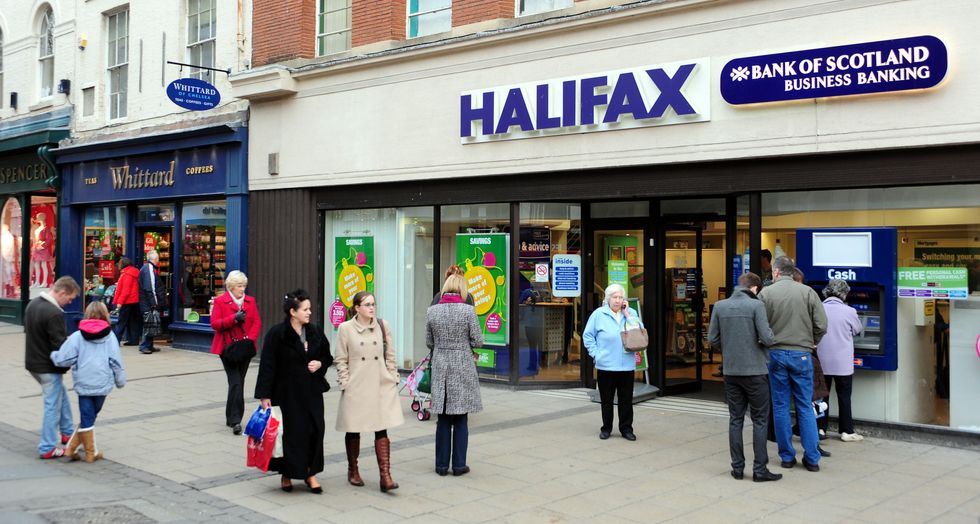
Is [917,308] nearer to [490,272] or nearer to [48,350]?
[490,272]

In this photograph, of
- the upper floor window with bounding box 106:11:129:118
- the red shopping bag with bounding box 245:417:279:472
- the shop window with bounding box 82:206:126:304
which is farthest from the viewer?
the shop window with bounding box 82:206:126:304

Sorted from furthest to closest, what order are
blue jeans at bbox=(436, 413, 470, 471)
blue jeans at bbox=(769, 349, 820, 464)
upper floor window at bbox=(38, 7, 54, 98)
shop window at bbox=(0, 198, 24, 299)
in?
shop window at bbox=(0, 198, 24, 299)
upper floor window at bbox=(38, 7, 54, 98)
blue jeans at bbox=(769, 349, 820, 464)
blue jeans at bbox=(436, 413, 470, 471)

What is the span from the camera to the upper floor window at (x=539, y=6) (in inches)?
445

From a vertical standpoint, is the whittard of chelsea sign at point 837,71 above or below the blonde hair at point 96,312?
above

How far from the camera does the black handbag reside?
860 centimetres

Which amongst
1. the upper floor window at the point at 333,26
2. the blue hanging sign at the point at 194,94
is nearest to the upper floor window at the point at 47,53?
the blue hanging sign at the point at 194,94

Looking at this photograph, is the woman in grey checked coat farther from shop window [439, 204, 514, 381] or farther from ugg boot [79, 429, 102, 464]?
shop window [439, 204, 514, 381]

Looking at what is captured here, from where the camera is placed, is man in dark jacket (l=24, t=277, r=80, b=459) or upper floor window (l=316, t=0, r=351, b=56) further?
upper floor window (l=316, t=0, r=351, b=56)

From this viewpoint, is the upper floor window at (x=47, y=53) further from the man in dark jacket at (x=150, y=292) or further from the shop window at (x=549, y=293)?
the shop window at (x=549, y=293)

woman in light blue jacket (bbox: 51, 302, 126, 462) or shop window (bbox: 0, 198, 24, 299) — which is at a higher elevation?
shop window (bbox: 0, 198, 24, 299)

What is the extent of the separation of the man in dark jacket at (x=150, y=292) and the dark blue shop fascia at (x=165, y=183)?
23.5 inches

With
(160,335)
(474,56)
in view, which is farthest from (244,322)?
→ (160,335)

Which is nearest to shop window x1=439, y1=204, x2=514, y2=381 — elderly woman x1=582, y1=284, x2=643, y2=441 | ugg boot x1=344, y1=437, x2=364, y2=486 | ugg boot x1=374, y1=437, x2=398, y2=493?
elderly woman x1=582, y1=284, x2=643, y2=441

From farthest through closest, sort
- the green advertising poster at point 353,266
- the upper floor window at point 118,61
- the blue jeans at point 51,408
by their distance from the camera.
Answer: the upper floor window at point 118,61 < the green advertising poster at point 353,266 < the blue jeans at point 51,408
